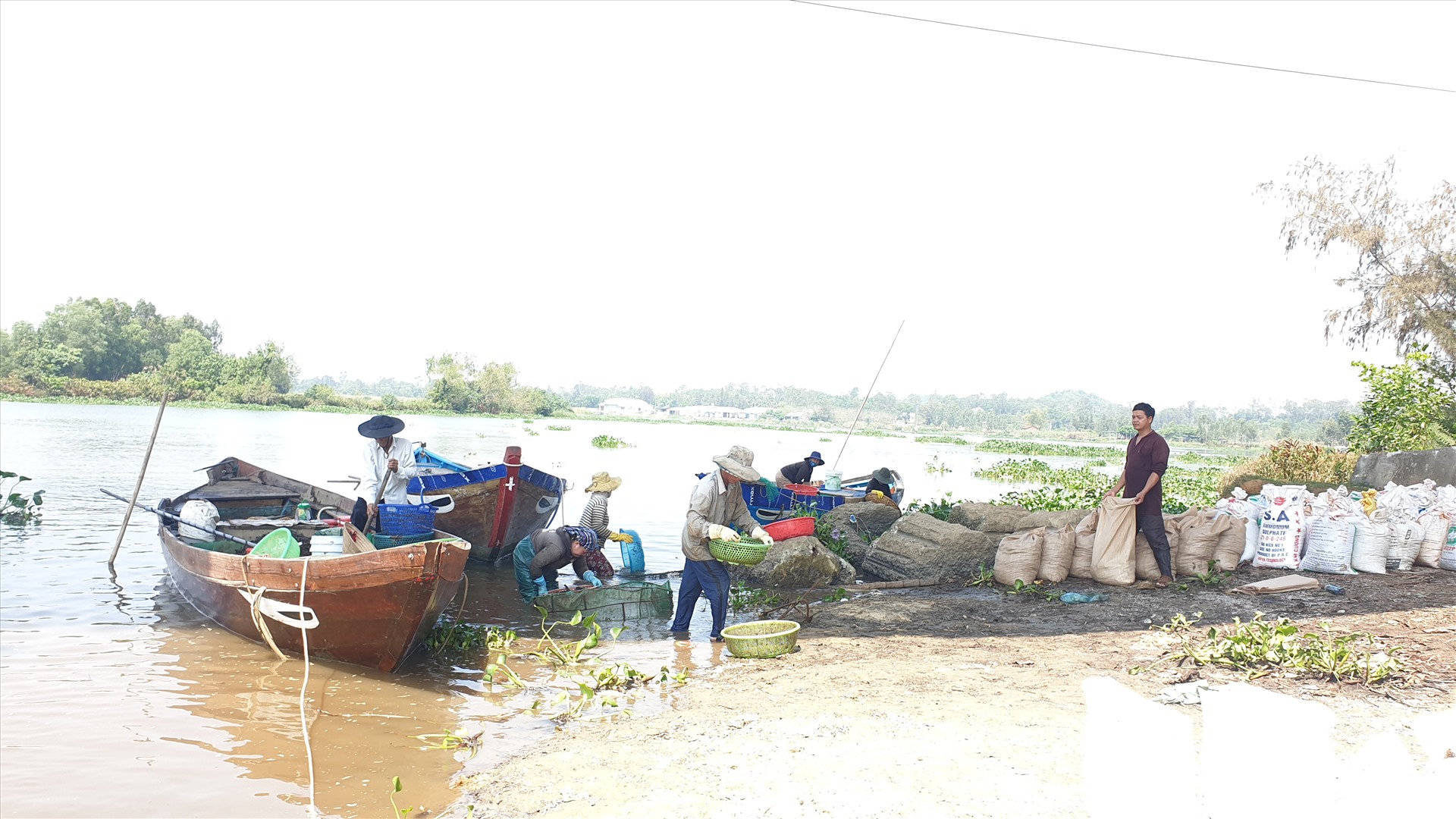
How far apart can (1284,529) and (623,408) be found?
349 feet

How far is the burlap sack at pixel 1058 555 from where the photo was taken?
9.23m

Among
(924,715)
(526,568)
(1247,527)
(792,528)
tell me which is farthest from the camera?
(792,528)

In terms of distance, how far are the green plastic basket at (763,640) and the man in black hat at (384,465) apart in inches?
150

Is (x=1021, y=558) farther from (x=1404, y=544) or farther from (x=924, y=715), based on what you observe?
(x=924, y=715)

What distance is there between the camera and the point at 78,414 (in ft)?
156

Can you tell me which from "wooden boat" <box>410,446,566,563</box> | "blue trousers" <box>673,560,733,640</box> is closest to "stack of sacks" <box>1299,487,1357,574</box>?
"blue trousers" <box>673,560,733,640</box>

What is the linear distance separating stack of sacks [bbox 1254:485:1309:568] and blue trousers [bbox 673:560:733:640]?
562cm

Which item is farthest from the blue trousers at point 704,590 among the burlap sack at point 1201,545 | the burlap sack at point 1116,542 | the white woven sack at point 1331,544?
the white woven sack at point 1331,544

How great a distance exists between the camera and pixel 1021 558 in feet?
30.6

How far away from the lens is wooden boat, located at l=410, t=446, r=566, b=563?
11484 mm

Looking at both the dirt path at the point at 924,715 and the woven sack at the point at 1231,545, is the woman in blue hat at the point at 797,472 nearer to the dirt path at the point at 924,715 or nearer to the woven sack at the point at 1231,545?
the dirt path at the point at 924,715

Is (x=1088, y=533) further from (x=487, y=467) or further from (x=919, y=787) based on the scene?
(x=487, y=467)

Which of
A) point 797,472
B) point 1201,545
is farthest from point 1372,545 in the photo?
point 797,472

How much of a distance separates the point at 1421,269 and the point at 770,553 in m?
18.9
